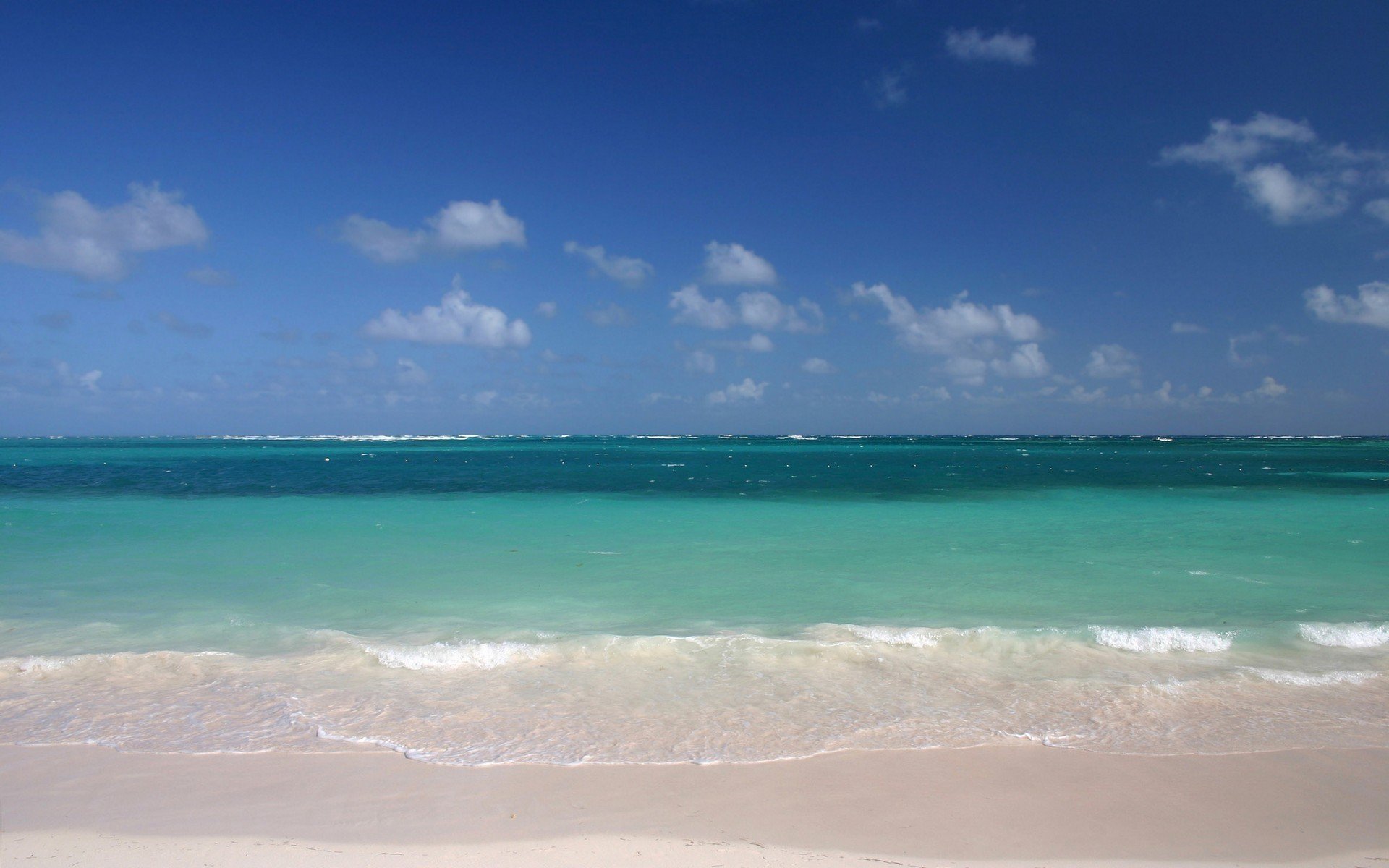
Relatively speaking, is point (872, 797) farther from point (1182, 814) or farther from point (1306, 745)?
point (1306, 745)

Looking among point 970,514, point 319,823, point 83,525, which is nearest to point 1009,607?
point 319,823

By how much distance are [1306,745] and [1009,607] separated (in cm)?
479

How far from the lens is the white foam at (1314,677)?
23.2 ft

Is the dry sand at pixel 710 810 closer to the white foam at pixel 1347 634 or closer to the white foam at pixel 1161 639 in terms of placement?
the white foam at pixel 1161 639

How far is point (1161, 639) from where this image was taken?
8531mm

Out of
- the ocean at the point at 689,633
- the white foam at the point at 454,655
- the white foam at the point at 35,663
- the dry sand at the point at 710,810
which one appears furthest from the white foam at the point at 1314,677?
the white foam at the point at 35,663

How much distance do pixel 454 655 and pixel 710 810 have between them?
4.28m

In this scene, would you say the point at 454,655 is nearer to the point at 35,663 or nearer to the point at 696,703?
the point at 696,703

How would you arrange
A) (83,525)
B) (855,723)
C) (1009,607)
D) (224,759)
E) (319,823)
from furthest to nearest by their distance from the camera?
(83,525) < (1009,607) < (855,723) < (224,759) < (319,823)

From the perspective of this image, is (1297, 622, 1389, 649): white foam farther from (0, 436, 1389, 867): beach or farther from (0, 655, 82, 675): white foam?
(0, 655, 82, 675): white foam

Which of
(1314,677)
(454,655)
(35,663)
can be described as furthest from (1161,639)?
(35,663)

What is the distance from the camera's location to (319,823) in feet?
14.9

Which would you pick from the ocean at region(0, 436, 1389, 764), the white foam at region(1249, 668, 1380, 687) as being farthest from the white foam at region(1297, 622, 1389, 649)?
the white foam at region(1249, 668, 1380, 687)

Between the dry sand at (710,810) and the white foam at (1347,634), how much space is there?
386 centimetres
